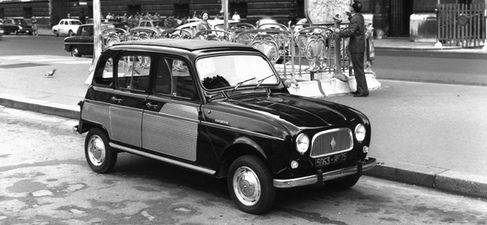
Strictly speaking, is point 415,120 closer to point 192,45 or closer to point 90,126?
point 192,45

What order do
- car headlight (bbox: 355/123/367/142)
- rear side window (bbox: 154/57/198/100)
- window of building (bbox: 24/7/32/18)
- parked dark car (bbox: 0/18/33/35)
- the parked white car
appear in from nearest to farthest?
car headlight (bbox: 355/123/367/142)
rear side window (bbox: 154/57/198/100)
the parked white car
parked dark car (bbox: 0/18/33/35)
window of building (bbox: 24/7/32/18)

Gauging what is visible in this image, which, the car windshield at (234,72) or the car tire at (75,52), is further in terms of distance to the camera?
the car tire at (75,52)

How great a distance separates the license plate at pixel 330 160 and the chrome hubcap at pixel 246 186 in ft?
1.91

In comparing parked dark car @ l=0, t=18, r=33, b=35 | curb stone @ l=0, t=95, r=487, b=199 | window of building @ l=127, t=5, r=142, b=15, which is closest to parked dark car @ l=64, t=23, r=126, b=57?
curb stone @ l=0, t=95, r=487, b=199

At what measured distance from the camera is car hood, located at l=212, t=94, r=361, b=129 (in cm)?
570

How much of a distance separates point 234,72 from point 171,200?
1502 mm

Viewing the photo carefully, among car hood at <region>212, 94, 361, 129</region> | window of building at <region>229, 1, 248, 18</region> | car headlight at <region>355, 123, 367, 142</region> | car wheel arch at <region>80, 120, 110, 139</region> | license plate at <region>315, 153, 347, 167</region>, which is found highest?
window of building at <region>229, 1, 248, 18</region>

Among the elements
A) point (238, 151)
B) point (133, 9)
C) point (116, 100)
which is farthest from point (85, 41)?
point (133, 9)

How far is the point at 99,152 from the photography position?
7488mm

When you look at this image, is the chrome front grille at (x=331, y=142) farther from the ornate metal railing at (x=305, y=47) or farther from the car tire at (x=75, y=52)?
the car tire at (x=75, y=52)

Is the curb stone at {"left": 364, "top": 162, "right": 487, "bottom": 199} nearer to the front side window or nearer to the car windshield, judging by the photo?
the car windshield

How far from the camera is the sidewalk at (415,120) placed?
6824 mm

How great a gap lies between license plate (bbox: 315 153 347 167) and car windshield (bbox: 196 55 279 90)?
130cm

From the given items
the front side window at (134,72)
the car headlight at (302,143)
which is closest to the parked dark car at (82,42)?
the front side window at (134,72)
